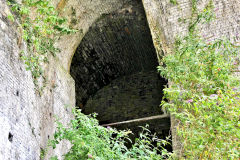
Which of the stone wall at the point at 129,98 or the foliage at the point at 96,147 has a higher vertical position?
the stone wall at the point at 129,98

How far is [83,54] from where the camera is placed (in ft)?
23.5

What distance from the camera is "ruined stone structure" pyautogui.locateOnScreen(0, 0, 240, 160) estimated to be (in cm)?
330

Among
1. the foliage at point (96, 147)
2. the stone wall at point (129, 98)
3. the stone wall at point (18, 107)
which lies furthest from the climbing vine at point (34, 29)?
the stone wall at point (129, 98)

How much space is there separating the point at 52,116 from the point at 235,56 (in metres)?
2.60

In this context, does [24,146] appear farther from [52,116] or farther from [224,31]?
[224,31]

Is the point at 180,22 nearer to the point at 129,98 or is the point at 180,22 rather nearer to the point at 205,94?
the point at 205,94

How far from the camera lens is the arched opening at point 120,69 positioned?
6664 millimetres

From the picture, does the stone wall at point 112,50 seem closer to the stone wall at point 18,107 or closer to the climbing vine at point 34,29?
the climbing vine at point 34,29

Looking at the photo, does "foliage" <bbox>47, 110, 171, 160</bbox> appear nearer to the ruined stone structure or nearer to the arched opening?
the ruined stone structure

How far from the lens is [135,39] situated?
6953 mm

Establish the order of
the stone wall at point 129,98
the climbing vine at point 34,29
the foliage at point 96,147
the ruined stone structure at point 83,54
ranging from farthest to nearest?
the stone wall at point 129,98
the climbing vine at point 34,29
the ruined stone structure at point 83,54
the foliage at point 96,147

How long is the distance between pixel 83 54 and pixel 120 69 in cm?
117

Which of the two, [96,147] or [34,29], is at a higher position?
[34,29]

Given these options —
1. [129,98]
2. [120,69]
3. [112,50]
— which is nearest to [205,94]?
[112,50]
